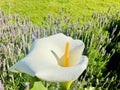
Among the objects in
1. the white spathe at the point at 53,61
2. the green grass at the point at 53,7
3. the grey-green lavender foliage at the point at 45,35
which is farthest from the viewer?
the green grass at the point at 53,7

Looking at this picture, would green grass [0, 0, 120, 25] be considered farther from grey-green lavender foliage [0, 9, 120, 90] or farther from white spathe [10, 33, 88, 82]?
white spathe [10, 33, 88, 82]

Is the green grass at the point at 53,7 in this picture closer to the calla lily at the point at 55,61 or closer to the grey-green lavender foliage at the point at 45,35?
the grey-green lavender foliage at the point at 45,35

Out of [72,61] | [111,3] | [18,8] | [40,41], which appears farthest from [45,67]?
[111,3]

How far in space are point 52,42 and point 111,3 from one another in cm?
527

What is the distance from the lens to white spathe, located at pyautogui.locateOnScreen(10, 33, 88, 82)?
3.66ft

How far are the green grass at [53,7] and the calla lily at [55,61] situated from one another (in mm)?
4360

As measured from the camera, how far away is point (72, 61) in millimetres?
1272

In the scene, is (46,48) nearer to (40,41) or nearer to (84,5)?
(40,41)

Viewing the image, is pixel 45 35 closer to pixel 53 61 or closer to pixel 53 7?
pixel 53 61

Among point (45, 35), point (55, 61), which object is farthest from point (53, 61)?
point (45, 35)

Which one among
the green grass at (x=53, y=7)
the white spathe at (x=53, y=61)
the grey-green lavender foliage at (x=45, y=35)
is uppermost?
the white spathe at (x=53, y=61)

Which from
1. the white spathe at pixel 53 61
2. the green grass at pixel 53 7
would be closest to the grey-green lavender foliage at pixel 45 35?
the white spathe at pixel 53 61

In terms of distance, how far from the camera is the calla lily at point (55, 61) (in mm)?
1117

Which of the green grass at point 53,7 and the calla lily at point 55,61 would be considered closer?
the calla lily at point 55,61
